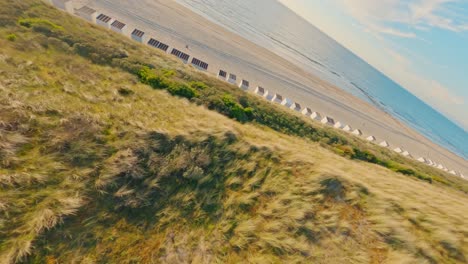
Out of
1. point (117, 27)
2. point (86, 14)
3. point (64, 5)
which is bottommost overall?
point (64, 5)

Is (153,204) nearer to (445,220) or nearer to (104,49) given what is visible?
(445,220)

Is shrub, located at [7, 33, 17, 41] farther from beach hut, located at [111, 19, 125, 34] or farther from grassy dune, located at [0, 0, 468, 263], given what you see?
beach hut, located at [111, 19, 125, 34]

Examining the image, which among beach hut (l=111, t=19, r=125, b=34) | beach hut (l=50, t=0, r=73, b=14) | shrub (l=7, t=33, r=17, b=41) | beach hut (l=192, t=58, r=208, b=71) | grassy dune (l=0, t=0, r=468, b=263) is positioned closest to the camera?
grassy dune (l=0, t=0, r=468, b=263)

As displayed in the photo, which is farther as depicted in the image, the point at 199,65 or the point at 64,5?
the point at 199,65

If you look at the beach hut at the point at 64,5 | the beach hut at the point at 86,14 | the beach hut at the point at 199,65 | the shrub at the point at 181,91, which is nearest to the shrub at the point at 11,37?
the shrub at the point at 181,91

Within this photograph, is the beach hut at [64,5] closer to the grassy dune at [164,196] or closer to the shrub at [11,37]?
the shrub at [11,37]

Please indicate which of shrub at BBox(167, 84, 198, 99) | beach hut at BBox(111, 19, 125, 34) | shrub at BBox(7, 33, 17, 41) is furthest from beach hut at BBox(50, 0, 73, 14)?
shrub at BBox(167, 84, 198, 99)

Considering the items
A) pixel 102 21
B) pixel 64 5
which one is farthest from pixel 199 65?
pixel 64 5

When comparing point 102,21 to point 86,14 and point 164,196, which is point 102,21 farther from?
point 164,196
